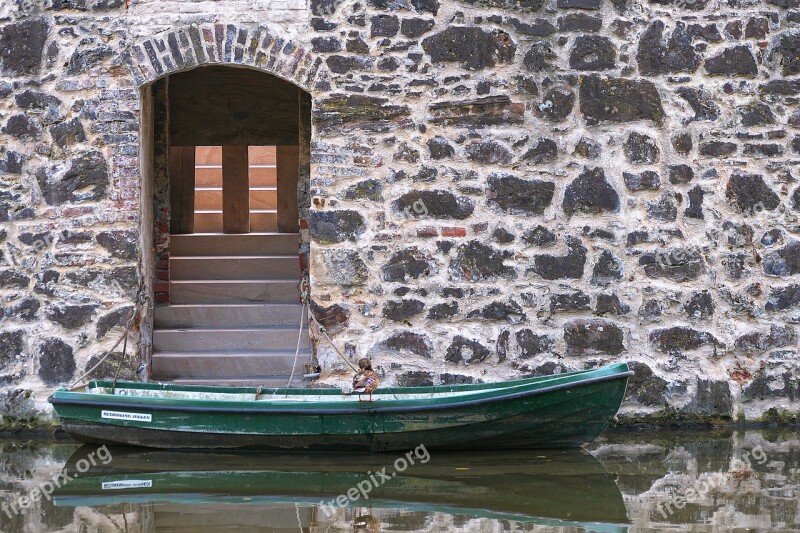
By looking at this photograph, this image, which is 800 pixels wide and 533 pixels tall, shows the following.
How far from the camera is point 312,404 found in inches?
288

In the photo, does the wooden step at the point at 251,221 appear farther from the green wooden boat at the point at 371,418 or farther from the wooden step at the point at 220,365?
the green wooden boat at the point at 371,418

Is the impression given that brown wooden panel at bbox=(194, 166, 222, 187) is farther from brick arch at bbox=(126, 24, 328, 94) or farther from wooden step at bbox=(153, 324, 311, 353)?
brick arch at bbox=(126, 24, 328, 94)

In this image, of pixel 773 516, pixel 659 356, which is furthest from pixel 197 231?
pixel 773 516

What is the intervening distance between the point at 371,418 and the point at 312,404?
0.39 meters

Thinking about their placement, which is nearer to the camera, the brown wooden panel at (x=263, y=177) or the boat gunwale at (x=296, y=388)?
the boat gunwale at (x=296, y=388)

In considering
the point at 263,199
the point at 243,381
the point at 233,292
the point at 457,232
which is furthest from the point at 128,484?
the point at 263,199

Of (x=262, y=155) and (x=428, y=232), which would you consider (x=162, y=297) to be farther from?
(x=262, y=155)

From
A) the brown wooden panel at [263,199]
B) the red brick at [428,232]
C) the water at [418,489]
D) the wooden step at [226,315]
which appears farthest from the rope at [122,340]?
the brown wooden panel at [263,199]

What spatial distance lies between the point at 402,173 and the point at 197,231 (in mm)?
4366

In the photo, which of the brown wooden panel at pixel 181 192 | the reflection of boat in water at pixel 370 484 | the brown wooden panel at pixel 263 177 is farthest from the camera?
the brown wooden panel at pixel 263 177

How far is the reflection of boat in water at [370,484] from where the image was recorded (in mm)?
6242

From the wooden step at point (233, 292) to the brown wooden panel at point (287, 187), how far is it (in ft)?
4.53

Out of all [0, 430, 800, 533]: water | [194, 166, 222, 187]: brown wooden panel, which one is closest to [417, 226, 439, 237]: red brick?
[0, 430, 800, 533]: water

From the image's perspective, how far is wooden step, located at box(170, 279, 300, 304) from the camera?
10172mm
